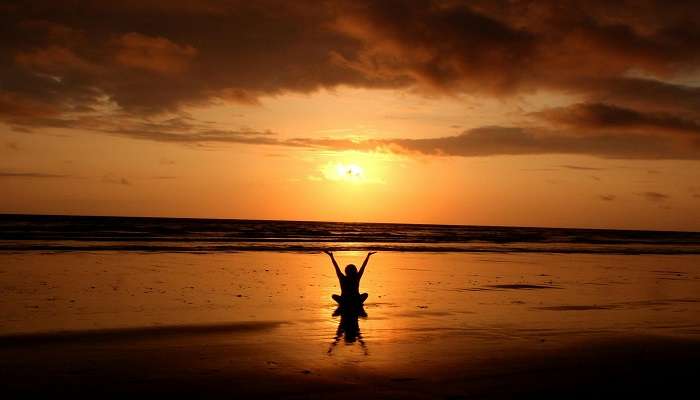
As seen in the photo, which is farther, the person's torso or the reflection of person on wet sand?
the person's torso

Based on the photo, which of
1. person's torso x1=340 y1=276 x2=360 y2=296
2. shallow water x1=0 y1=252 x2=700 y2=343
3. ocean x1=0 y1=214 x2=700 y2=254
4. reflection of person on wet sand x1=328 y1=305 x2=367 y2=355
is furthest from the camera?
ocean x1=0 y1=214 x2=700 y2=254

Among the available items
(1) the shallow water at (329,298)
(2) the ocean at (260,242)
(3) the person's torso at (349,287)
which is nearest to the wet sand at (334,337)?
(1) the shallow water at (329,298)

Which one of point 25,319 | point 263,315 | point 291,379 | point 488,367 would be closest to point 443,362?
point 488,367

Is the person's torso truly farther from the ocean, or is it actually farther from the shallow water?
the ocean

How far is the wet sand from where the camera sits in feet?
27.7

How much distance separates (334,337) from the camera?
11500mm

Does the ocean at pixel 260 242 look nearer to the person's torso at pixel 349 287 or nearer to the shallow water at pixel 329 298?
the shallow water at pixel 329 298

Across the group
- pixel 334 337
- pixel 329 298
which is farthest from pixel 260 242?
pixel 334 337

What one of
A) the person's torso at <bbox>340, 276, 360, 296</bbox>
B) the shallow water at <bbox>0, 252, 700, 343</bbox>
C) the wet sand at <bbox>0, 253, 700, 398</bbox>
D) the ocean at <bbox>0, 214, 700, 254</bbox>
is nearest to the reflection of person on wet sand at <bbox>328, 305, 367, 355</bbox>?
the wet sand at <bbox>0, 253, 700, 398</bbox>

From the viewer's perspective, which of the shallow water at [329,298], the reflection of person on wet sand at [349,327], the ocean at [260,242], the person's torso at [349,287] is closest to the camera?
the reflection of person on wet sand at [349,327]

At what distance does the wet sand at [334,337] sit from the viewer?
845cm

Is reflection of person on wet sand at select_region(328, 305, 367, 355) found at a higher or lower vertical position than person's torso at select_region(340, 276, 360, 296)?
lower

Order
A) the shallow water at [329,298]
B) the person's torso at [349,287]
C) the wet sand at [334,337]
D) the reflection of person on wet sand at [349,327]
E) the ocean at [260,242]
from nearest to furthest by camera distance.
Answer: the wet sand at [334,337]
the reflection of person on wet sand at [349,327]
the shallow water at [329,298]
the person's torso at [349,287]
the ocean at [260,242]

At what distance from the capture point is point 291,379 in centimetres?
855
